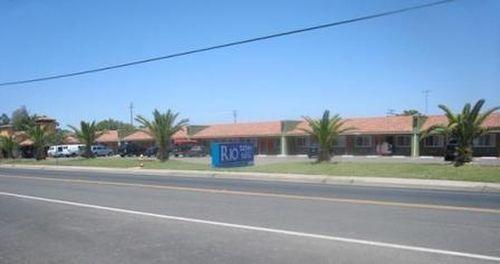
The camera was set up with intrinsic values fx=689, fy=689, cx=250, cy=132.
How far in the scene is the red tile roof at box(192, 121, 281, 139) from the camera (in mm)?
77938

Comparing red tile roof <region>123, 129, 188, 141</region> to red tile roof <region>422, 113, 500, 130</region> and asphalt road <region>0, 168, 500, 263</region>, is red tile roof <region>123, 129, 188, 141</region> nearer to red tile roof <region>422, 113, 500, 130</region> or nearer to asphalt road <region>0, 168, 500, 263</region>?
red tile roof <region>422, 113, 500, 130</region>

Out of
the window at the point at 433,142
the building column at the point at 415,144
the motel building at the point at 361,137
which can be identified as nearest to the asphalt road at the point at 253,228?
the motel building at the point at 361,137

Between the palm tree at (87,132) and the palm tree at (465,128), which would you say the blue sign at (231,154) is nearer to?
the palm tree at (465,128)

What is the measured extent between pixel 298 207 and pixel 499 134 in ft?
156

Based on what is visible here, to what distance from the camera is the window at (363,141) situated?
68500 millimetres

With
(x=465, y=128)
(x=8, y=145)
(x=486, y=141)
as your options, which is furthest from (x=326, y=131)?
(x=8, y=145)

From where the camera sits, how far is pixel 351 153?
227 feet

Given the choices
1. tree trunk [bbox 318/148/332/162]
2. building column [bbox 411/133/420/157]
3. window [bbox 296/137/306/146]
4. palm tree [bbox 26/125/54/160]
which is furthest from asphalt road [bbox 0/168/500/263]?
window [bbox 296/137/306/146]

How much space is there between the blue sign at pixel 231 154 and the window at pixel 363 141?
101ft

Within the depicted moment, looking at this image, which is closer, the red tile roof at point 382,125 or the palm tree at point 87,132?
the palm tree at point 87,132

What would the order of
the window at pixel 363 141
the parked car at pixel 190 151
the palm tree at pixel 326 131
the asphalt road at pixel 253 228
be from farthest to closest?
the parked car at pixel 190 151, the window at pixel 363 141, the palm tree at pixel 326 131, the asphalt road at pixel 253 228

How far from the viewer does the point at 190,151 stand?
7500 cm

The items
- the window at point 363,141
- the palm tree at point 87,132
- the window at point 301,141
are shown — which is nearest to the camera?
the palm tree at point 87,132

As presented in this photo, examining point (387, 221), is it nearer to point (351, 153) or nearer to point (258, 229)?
point (258, 229)
